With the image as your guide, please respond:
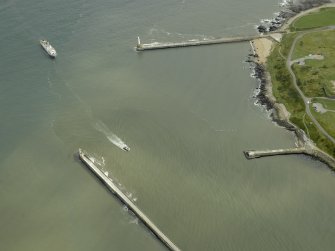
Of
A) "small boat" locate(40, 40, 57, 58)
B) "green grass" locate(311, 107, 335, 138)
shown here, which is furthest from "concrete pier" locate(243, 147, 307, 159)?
"small boat" locate(40, 40, 57, 58)

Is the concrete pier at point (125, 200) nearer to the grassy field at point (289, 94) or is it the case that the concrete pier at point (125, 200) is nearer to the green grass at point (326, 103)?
the grassy field at point (289, 94)

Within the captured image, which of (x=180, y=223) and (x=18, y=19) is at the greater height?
(x=18, y=19)

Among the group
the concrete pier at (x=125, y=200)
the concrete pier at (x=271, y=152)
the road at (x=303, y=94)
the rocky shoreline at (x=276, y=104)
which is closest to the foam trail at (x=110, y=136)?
the concrete pier at (x=125, y=200)

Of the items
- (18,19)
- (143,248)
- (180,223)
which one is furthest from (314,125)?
(18,19)

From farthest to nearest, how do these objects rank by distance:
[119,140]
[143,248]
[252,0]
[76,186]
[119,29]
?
[252,0] → [119,29] → [119,140] → [76,186] → [143,248]

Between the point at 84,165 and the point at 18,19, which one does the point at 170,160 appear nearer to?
the point at 84,165

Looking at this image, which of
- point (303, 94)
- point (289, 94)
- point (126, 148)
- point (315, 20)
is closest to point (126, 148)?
point (126, 148)

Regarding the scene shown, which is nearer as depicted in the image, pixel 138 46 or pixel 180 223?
pixel 180 223
